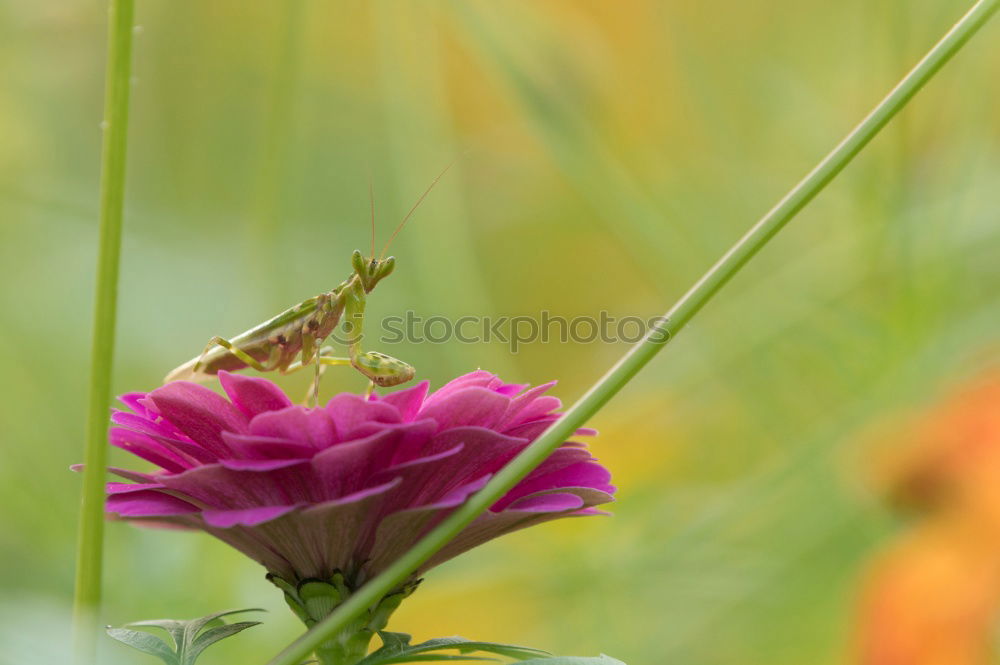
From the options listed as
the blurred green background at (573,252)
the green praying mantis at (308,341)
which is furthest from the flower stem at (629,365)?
the blurred green background at (573,252)

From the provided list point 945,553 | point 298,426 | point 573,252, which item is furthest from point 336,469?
point 573,252

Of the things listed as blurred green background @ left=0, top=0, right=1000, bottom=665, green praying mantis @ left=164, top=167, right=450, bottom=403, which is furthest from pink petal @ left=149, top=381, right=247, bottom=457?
blurred green background @ left=0, top=0, right=1000, bottom=665

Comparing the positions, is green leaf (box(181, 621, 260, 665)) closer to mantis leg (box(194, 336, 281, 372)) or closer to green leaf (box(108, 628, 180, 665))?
green leaf (box(108, 628, 180, 665))

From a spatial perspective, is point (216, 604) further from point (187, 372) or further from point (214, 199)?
point (214, 199)

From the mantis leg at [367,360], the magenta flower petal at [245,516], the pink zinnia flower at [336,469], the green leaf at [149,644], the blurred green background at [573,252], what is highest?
the blurred green background at [573,252]

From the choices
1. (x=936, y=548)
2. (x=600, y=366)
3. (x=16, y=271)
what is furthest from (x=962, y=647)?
(x=16, y=271)

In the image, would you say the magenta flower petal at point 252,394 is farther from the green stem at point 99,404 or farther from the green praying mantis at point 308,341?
the green praying mantis at point 308,341
